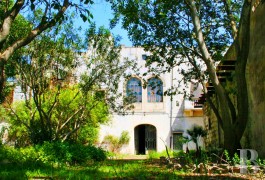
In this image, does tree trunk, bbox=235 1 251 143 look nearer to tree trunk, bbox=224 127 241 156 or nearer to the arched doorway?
tree trunk, bbox=224 127 241 156

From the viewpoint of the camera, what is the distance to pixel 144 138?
93.6 feet

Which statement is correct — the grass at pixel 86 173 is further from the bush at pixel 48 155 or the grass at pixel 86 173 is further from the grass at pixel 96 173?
the bush at pixel 48 155

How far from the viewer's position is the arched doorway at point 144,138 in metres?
27.1

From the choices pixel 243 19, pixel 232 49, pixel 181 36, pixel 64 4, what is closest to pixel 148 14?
pixel 181 36

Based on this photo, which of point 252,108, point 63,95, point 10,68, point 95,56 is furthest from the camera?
point 63,95

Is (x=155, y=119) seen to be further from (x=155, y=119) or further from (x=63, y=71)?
(x=63, y=71)

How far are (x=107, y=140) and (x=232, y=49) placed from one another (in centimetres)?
1581

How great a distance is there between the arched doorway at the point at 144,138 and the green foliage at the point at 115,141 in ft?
4.22

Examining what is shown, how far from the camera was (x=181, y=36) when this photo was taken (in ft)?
42.0

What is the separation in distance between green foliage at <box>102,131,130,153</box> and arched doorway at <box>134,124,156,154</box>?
4.22 feet

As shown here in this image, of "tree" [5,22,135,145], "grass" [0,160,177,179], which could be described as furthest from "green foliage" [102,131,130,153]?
"grass" [0,160,177,179]

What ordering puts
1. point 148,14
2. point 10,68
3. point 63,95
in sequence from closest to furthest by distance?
point 148,14 < point 10,68 < point 63,95

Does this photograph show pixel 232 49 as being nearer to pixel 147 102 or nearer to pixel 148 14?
pixel 148 14

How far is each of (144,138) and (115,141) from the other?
324cm
